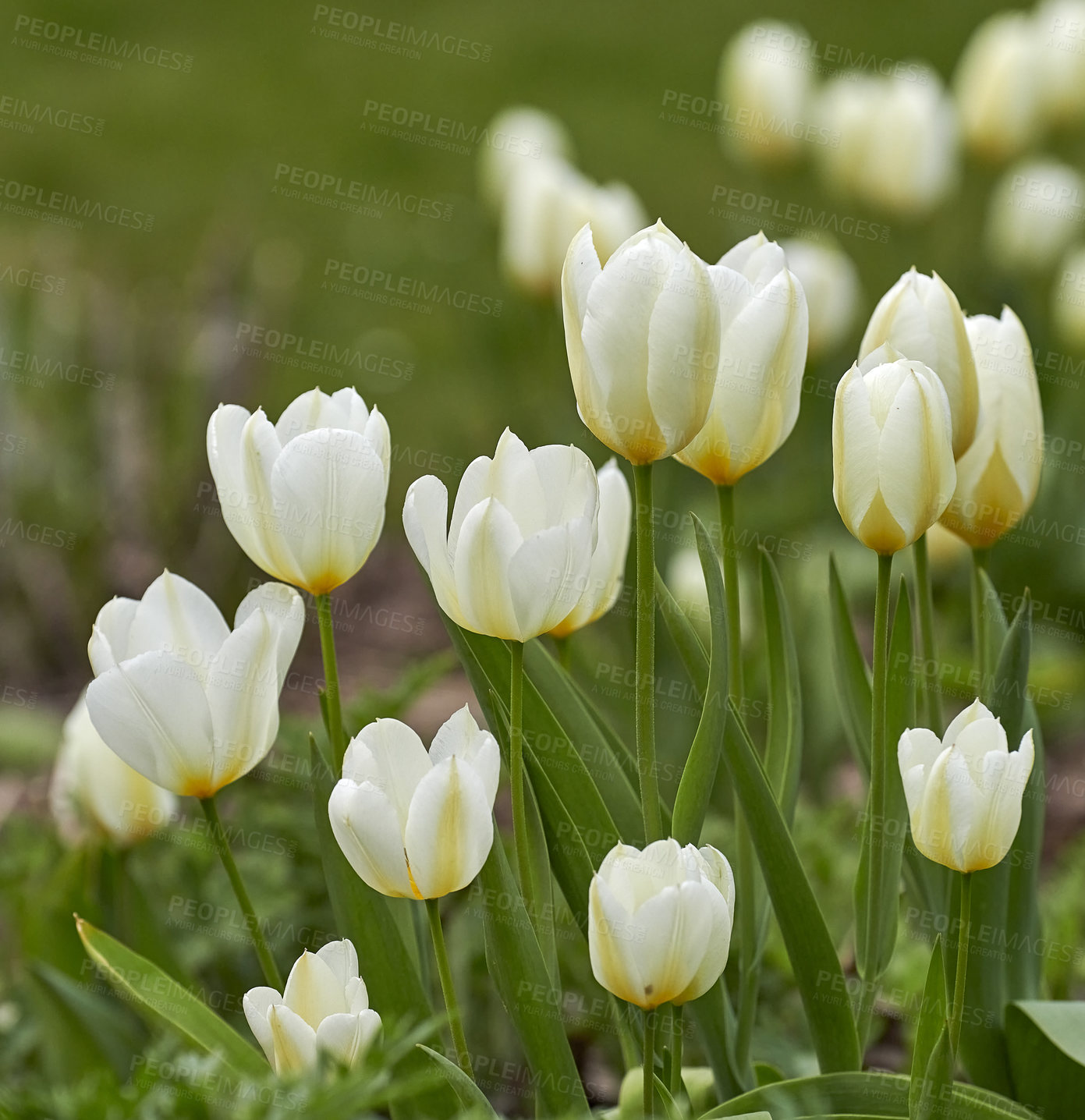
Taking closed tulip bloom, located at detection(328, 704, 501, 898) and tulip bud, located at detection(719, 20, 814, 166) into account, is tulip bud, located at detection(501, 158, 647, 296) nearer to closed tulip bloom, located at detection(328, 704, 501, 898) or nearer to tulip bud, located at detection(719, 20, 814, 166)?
tulip bud, located at detection(719, 20, 814, 166)

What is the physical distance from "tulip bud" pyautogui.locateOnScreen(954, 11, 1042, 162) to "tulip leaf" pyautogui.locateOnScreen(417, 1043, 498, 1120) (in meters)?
3.19

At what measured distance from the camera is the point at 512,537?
39.3 inches

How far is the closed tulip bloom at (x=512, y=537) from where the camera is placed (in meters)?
1.00

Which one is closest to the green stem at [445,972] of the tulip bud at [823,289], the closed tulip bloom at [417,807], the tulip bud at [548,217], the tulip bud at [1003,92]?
the closed tulip bloom at [417,807]

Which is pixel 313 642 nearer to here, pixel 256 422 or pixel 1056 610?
pixel 1056 610

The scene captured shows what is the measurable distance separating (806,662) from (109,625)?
5.90 feet

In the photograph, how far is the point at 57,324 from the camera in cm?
383

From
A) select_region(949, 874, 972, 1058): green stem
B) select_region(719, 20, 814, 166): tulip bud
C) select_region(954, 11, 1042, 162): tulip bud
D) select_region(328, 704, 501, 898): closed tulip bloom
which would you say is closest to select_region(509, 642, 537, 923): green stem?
select_region(328, 704, 501, 898): closed tulip bloom

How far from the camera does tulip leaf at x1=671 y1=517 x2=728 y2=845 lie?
1.05 metres

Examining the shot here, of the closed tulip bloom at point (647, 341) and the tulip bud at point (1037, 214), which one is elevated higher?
the tulip bud at point (1037, 214)

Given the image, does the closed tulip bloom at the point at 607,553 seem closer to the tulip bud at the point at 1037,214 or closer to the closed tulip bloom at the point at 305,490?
the closed tulip bloom at the point at 305,490

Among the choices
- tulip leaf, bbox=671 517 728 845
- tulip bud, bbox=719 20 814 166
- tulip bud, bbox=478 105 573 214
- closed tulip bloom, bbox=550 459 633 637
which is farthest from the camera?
tulip bud, bbox=478 105 573 214

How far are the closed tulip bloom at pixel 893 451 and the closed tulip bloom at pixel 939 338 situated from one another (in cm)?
8

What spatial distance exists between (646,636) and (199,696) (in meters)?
0.36
